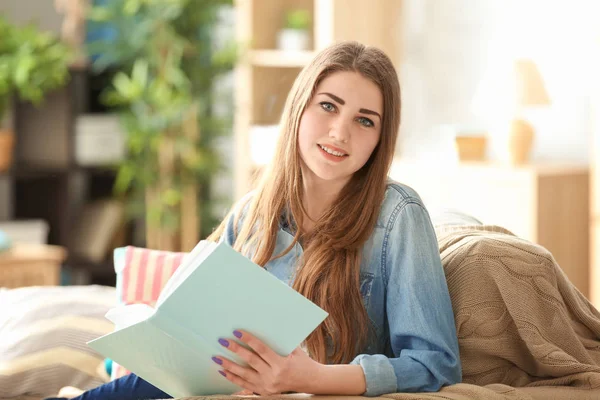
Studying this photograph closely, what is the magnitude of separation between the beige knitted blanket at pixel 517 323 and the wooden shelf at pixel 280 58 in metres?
2.49

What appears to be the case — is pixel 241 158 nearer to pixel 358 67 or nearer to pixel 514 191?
pixel 514 191

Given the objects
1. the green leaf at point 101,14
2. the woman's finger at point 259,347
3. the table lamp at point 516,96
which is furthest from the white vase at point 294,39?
the woman's finger at point 259,347

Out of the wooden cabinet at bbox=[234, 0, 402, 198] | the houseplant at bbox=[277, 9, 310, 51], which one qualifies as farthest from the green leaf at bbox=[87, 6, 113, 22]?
the houseplant at bbox=[277, 9, 310, 51]

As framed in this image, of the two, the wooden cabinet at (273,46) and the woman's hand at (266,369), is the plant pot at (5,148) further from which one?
the woman's hand at (266,369)

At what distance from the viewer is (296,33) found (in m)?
4.29

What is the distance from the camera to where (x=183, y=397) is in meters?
1.56

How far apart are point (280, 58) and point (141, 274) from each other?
226 cm

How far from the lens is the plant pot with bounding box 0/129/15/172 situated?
14.4ft

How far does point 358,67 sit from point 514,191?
1.79 meters

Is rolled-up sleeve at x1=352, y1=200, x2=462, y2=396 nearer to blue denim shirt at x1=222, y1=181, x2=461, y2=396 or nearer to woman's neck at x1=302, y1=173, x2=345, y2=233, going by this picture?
blue denim shirt at x1=222, y1=181, x2=461, y2=396

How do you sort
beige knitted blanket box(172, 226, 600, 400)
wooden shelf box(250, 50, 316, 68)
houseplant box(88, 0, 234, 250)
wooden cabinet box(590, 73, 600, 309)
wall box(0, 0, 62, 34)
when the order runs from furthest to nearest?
1. wall box(0, 0, 62, 34)
2. houseplant box(88, 0, 234, 250)
3. wooden shelf box(250, 50, 316, 68)
4. wooden cabinet box(590, 73, 600, 309)
5. beige knitted blanket box(172, 226, 600, 400)

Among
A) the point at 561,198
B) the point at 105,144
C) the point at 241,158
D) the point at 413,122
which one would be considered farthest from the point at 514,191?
the point at 105,144

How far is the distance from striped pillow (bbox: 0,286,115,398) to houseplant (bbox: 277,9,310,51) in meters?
2.17

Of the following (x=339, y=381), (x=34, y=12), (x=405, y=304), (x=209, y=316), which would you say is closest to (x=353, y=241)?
(x=405, y=304)
